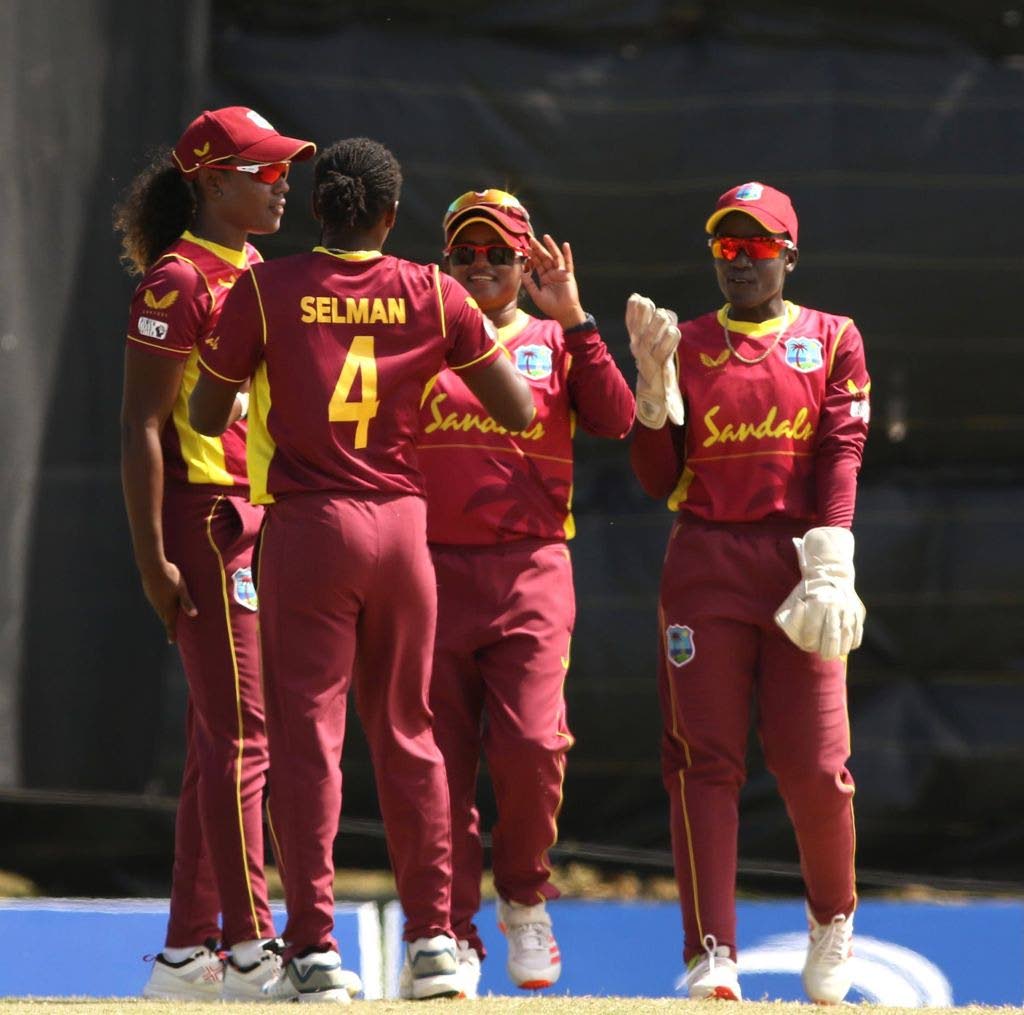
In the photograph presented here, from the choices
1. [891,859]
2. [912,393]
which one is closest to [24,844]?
[891,859]

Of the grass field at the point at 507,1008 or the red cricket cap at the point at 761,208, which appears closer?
the grass field at the point at 507,1008

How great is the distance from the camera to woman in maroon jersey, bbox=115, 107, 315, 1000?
360 cm

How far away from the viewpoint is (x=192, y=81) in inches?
201

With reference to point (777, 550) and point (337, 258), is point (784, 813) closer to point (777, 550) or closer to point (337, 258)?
point (777, 550)

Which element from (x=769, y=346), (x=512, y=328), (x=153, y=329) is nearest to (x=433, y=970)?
(x=153, y=329)

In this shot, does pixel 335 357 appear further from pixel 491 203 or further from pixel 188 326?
pixel 491 203

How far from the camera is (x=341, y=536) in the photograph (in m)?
3.27

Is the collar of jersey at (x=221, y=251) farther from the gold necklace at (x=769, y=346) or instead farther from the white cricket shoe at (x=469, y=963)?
the white cricket shoe at (x=469, y=963)

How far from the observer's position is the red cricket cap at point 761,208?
4043 millimetres

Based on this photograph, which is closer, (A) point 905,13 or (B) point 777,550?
(B) point 777,550

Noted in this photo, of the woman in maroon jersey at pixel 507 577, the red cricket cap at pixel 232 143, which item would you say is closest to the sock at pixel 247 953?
the woman in maroon jersey at pixel 507 577

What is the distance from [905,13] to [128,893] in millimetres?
2975

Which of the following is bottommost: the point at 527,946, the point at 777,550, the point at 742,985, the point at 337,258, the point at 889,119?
the point at 742,985

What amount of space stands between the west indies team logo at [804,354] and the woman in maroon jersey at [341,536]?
0.86 meters
